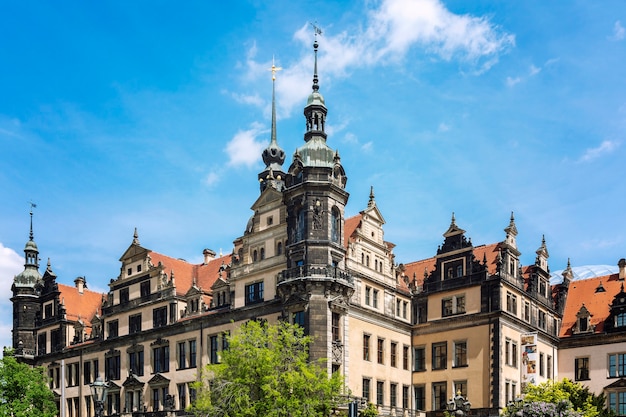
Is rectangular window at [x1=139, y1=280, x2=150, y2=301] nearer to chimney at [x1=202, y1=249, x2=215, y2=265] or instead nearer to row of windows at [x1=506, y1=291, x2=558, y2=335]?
chimney at [x1=202, y1=249, x2=215, y2=265]

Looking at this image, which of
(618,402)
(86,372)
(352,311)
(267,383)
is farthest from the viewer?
(86,372)

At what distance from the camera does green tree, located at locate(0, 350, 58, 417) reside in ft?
204

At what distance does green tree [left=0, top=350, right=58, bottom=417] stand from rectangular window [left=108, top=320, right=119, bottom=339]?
6.78 m

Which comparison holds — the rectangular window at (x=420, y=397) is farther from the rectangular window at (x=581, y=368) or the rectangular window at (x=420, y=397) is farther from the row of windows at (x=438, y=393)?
the rectangular window at (x=581, y=368)

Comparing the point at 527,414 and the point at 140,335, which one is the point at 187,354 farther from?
the point at 527,414

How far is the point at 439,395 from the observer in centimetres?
5716

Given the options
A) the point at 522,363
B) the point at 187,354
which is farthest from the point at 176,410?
the point at 522,363

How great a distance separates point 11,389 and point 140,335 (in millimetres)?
11322

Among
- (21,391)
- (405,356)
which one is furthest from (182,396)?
(405,356)

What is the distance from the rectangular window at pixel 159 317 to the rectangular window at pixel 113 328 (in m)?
5.53

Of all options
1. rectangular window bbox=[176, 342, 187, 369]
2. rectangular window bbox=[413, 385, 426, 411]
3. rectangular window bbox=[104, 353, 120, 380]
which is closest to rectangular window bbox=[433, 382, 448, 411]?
rectangular window bbox=[413, 385, 426, 411]

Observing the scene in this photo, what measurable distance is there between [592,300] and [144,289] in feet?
123

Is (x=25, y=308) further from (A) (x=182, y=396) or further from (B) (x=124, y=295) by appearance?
(A) (x=182, y=396)

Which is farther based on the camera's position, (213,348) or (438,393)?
(438,393)
